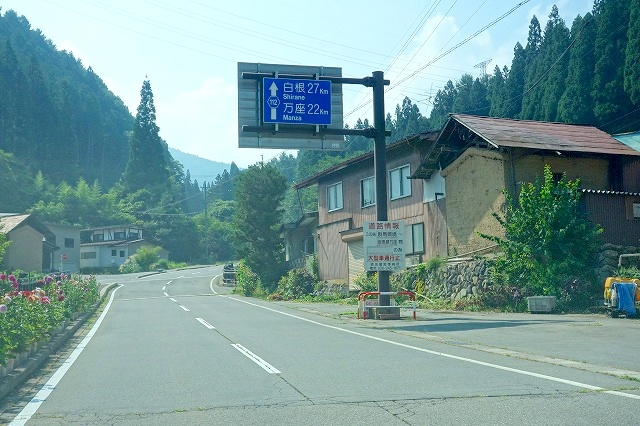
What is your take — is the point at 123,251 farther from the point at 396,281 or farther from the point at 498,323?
the point at 498,323

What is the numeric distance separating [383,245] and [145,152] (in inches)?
3476

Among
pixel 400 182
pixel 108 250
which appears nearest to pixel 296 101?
pixel 400 182

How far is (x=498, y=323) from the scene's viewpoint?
56.1 feet

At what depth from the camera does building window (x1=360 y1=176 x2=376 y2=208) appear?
33094 mm

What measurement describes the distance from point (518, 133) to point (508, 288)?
656 centimetres

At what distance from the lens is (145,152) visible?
102 meters

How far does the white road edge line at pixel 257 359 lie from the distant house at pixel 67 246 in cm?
6354

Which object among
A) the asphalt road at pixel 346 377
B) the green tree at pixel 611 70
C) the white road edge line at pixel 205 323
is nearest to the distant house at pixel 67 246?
the green tree at pixel 611 70

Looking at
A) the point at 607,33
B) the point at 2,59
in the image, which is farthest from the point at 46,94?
the point at 607,33

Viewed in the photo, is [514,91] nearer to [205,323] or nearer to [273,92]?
[273,92]

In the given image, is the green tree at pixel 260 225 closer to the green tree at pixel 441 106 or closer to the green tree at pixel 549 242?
the green tree at pixel 549 242

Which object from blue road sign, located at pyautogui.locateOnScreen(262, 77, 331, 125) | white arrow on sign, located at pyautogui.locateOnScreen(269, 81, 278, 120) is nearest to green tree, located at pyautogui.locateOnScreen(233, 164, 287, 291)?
blue road sign, located at pyautogui.locateOnScreen(262, 77, 331, 125)

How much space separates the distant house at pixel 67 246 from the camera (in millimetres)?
71875

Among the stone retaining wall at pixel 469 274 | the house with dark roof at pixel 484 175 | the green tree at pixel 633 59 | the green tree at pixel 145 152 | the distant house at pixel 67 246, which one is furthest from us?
the green tree at pixel 145 152
